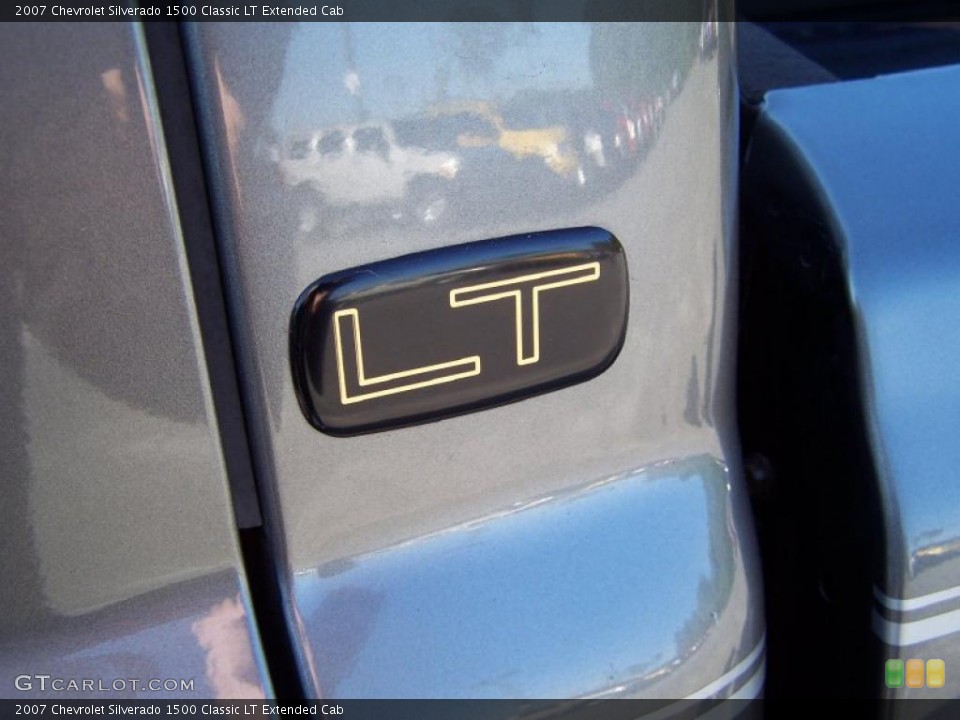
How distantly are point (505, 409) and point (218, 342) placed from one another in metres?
0.20

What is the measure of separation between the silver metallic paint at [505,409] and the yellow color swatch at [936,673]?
147 millimetres

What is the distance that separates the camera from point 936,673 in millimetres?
874

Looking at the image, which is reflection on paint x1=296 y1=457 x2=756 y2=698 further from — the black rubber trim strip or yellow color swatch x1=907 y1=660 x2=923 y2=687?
yellow color swatch x1=907 y1=660 x2=923 y2=687

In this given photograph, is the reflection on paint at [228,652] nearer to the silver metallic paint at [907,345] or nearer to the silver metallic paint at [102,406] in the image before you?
the silver metallic paint at [102,406]

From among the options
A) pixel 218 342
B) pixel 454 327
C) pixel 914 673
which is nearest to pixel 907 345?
pixel 914 673

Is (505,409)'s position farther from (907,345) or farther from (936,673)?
(936,673)

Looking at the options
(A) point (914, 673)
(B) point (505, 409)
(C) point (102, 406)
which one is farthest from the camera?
(A) point (914, 673)

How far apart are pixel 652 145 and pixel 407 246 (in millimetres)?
195

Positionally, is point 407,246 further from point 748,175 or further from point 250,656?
point 748,175

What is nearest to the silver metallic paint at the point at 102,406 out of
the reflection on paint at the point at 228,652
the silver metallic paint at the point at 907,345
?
the reflection on paint at the point at 228,652

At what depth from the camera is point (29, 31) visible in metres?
0.56

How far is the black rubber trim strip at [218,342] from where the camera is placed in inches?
A: 23.9

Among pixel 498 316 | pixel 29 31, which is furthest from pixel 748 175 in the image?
pixel 29 31

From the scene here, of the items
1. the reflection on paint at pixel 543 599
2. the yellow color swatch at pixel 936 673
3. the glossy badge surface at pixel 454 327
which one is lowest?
the yellow color swatch at pixel 936 673
